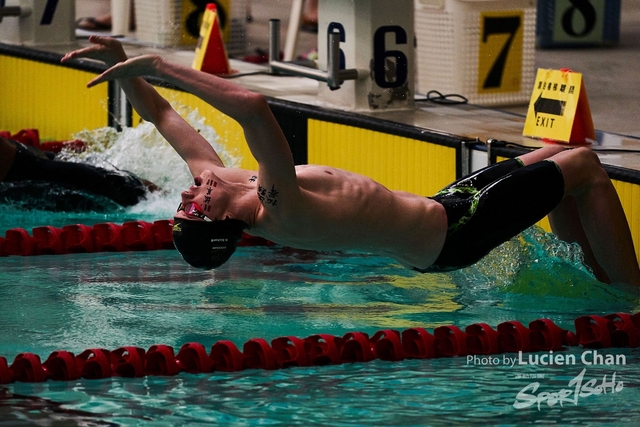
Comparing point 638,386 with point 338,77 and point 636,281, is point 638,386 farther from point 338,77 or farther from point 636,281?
point 338,77

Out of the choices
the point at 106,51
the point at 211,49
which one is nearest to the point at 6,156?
the point at 211,49

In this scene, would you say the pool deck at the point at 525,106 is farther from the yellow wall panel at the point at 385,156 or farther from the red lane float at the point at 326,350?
the red lane float at the point at 326,350

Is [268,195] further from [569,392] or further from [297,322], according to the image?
[569,392]

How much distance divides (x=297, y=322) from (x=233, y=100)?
3.20ft

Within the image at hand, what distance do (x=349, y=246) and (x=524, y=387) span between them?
2.41ft

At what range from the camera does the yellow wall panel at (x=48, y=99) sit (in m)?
6.96

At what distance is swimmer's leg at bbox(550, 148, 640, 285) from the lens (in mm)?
3758

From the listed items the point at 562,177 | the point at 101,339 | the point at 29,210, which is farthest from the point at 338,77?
the point at 101,339

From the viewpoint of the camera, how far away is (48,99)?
7227mm

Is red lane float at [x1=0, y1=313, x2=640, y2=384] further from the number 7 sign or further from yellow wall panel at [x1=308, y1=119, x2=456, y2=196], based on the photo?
the number 7 sign

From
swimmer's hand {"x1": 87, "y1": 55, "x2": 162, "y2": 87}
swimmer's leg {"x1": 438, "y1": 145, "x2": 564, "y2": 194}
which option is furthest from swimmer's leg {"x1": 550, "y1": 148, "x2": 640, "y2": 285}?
swimmer's hand {"x1": 87, "y1": 55, "x2": 162, "y2": 87}

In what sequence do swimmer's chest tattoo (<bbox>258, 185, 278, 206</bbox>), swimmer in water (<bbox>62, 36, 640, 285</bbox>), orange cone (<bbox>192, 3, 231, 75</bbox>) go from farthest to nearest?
orange cone (<bbox>192, 3, 231, 75</bbox>) < swimmer's chest tattoo (<bbox>258, 185, 278, 206</bbox>) < swimmer in water (<bbox>62, 36, 640, 285</bbox>)

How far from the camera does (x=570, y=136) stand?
477 centimetres

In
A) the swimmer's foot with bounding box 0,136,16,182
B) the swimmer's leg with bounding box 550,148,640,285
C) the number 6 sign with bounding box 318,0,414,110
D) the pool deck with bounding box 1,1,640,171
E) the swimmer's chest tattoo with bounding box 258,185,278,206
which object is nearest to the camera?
the swimmer's chest tattoo with bounding box 258,185,278,206
